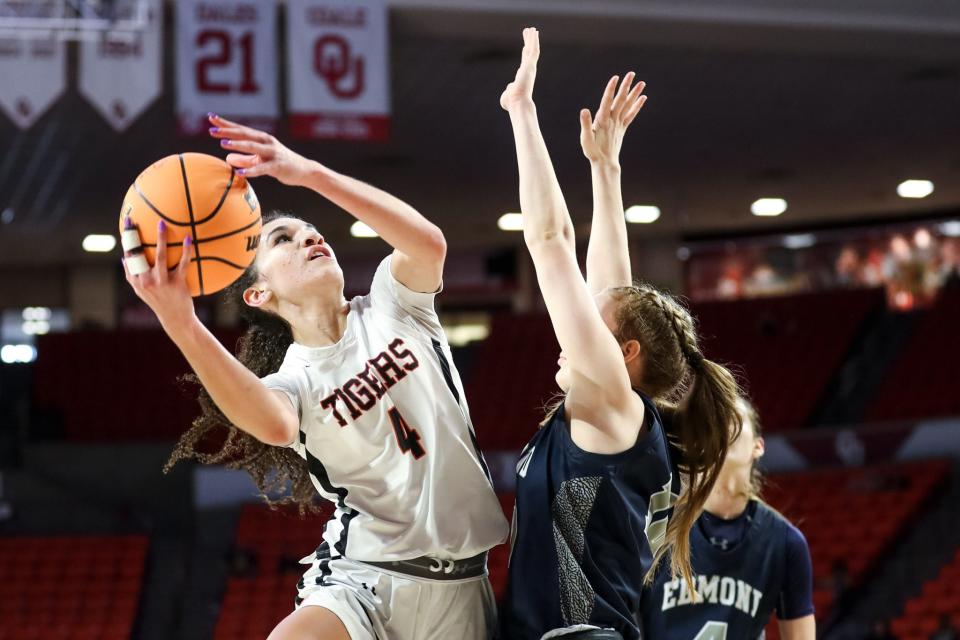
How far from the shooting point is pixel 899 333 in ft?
61.0

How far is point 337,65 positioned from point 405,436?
6980 millimetres

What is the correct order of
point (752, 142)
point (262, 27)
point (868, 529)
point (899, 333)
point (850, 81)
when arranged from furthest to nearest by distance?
point (899, 333), point (752, 142), point (868, 529), point (850, 81), point (262, 27)

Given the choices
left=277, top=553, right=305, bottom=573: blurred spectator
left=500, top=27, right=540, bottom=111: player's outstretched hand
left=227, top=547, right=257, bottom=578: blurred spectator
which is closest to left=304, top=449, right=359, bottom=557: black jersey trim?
left=500, top=27, right=540, bottom=111: player's outstretched hand

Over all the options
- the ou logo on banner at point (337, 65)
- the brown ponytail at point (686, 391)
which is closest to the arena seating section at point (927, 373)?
the ou logo on banner at point (337, 65)

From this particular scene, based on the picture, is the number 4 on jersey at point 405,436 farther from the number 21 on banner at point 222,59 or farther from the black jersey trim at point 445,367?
the number 21 on banner at point 222,59

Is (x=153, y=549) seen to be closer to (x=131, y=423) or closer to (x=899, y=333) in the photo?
(x=131, y=423)

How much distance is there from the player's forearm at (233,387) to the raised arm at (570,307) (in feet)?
2.21

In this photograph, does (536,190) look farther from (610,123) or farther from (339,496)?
(339,496)

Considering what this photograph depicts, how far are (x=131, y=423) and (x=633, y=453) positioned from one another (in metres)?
15.6

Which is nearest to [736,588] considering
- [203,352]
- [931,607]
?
[203,352]

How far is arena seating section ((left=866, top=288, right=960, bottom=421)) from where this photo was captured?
648 inches

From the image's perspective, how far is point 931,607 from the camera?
11.6 m

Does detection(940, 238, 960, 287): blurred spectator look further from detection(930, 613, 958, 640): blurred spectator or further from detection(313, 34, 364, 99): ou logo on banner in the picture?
detection(313, 34, 364, 99): ou logo on banner

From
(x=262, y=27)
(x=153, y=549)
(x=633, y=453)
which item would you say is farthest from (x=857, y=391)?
(x=633, y=453)
